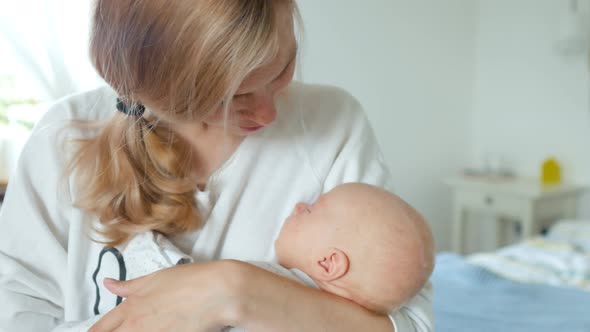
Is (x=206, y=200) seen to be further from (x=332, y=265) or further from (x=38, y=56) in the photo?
(x=38, y=56)

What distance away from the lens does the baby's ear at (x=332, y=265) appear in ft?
3.12

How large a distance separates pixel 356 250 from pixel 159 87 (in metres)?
0.42

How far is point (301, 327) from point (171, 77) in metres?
0.44

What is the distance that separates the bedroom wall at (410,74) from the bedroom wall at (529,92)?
4.3 inches

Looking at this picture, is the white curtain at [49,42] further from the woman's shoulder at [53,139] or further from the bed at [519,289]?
the bed at [519,289]

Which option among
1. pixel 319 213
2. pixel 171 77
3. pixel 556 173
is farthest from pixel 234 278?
pixel 556 173

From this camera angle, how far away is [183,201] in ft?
3.56

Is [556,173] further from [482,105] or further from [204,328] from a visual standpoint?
[204,328]

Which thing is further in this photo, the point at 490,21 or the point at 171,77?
the point at 490,21

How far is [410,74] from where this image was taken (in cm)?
347

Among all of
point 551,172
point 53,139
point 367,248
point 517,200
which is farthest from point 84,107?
point 551,172

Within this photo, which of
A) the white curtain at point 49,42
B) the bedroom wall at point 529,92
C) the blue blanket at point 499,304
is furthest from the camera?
the bedroom wall at point 529,92

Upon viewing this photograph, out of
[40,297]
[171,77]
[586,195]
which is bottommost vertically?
[586,195]

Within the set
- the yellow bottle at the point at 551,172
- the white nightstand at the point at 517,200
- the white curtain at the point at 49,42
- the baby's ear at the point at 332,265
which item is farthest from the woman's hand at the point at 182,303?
the yellow bottle at the point at 551,172
